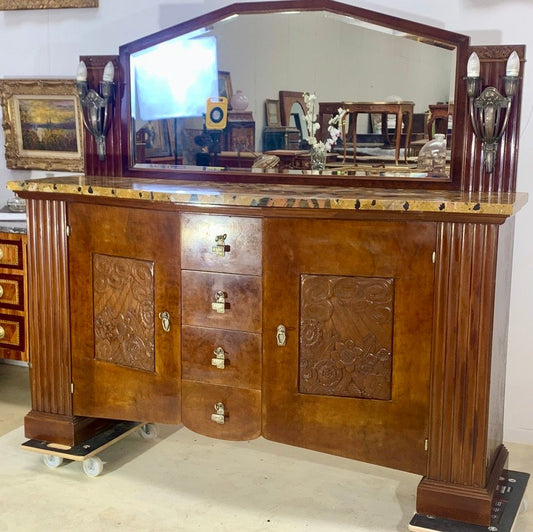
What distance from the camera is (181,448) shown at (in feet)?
11.7

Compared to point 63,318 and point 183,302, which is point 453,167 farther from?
point 63,318

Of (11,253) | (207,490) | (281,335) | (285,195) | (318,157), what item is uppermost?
(318,157)

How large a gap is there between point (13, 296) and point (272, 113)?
1.56m

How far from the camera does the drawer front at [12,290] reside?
3.88 m

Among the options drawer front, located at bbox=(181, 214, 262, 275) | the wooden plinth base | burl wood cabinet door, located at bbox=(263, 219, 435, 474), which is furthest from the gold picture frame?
the wooden plinth base

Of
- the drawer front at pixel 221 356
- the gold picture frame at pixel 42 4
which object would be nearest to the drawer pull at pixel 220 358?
Result: the drawer front at pixel 221 356

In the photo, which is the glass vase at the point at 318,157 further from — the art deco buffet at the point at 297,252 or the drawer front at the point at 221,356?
the drawer front at the point at 221,356

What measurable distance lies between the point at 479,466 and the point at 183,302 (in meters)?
1.14

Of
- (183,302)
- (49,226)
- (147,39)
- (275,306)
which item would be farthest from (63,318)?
(147,39)

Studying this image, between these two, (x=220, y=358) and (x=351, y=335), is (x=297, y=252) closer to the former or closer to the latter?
(x=351, y=335)

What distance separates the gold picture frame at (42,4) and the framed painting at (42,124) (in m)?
0.35

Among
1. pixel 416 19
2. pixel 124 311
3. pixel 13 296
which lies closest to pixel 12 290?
pixel 13 296

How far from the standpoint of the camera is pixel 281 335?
282 cm

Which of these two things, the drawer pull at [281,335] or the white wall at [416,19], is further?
the white wall at [416,19]
